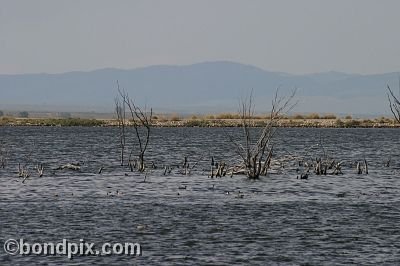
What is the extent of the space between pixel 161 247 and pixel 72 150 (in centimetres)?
5465

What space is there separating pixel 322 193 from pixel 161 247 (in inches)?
628

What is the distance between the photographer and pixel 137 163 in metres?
54.2

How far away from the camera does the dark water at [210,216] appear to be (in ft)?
80.3

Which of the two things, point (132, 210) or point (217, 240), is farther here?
point (132, 210)

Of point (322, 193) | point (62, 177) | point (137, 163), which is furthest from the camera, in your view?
point (137, 163)

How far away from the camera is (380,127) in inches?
6171

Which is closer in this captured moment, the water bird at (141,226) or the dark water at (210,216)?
the dark water at (210,216)

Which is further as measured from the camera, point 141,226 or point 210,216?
point 210,216

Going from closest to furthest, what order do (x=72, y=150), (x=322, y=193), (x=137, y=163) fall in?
(x=322, y=193)
(x=137, y=163)
(x=72, y=150)

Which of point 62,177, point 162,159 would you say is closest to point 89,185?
point 62,177

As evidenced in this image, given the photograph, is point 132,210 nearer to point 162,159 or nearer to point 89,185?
point 89,185

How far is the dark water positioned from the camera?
24469 mm

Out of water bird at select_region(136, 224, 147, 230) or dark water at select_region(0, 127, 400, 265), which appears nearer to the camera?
dark water at select_region(0, 127, 400, 265)

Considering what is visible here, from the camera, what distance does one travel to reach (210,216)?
3172 centimetres
